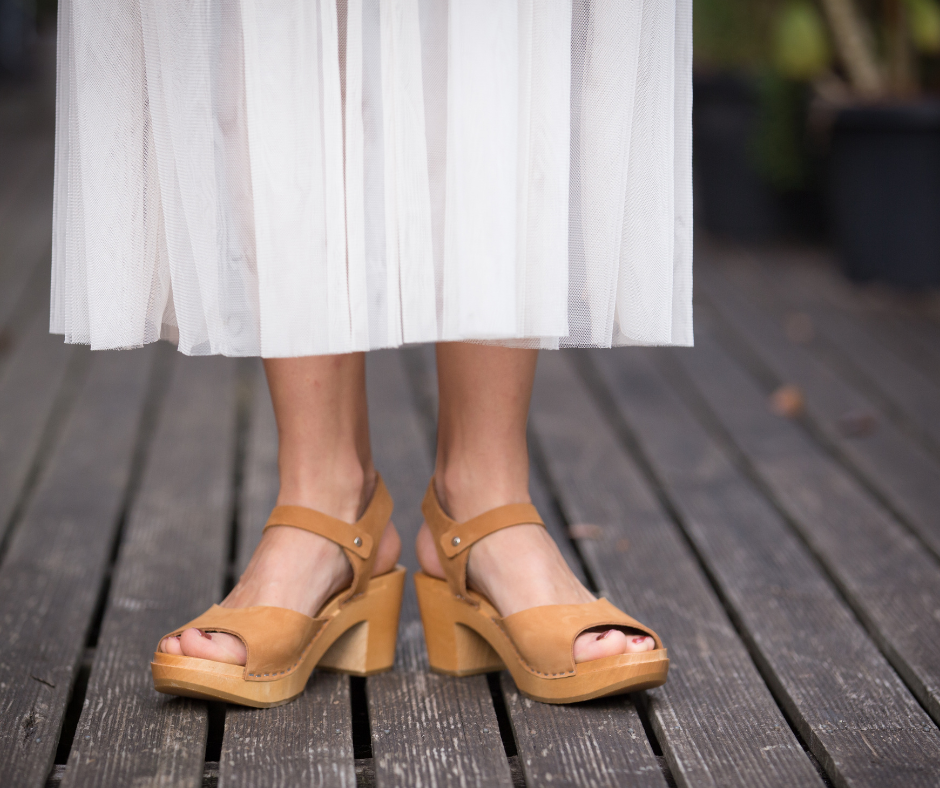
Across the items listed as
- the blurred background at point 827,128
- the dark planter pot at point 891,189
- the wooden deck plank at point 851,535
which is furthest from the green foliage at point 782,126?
the wooden deck plank at point 851,535

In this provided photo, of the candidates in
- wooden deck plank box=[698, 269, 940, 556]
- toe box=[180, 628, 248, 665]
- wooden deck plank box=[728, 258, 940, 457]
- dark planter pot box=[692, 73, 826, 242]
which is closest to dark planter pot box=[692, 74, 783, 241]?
dark planter pot box=[692, 73, 826, 242]

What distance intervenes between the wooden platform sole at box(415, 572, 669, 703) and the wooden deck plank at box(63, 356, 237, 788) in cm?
23

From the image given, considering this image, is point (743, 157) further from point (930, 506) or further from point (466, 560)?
point (466, 560)

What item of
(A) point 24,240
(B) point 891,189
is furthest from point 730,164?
(A) point 24,240

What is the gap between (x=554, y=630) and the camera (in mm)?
821

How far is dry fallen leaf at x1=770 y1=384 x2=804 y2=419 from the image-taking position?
1.72 metres

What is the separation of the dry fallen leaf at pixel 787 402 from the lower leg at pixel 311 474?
105cm

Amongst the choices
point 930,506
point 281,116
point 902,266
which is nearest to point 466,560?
point 281,116

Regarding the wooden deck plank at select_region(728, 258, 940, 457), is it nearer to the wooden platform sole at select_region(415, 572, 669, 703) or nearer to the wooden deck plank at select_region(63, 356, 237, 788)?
the wooden platform sole at select_region(415, 572, 669, 703)

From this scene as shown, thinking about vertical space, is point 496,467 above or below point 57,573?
above

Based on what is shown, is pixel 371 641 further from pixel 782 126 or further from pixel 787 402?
pixel 782 126

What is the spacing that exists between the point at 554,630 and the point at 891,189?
2206mm

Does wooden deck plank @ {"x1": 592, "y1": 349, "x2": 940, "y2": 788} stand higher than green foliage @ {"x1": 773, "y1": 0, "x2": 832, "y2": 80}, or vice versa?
green foliage @ {"x1": 773, "y1": 0, "x2": 832, "y2": 80}

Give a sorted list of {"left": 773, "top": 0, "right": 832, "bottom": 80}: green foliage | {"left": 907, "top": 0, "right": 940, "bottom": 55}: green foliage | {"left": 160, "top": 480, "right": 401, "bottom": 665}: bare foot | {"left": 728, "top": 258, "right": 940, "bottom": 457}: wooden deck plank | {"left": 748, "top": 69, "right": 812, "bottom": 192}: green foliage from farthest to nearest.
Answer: {"left": 748, "top": 69, "right": 812, "bottom": 192}: green foliage, {"left": 773, "top": 0, "right": 832, "bottom": 80}: green foliage, {"left": 907, "top": 0, "right": 940, "bottom": 55}: green foliage, {"left": 728, "top": 258, "right": 940, "bottom": 457}: wooden deck plank, {"left": 160, "top": 480, "right": 401, "bottom": 665}: bare foot
